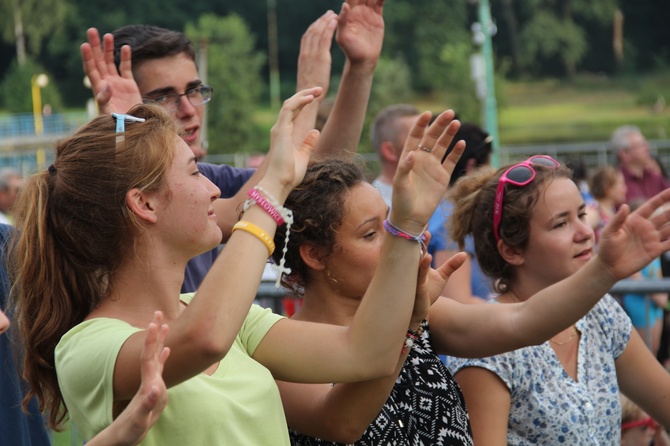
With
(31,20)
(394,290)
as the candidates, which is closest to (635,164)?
(394,290)

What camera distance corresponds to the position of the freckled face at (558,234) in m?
A: 3.15

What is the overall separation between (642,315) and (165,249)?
3998 mm

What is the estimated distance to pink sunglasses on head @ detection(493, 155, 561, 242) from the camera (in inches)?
126

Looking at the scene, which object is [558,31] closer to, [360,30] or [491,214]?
[360,30]

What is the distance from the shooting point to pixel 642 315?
5668 mm

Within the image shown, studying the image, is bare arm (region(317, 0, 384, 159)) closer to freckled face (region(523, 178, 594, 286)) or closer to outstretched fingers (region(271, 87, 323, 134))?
freckled face (region(523, 178, 594, 286))

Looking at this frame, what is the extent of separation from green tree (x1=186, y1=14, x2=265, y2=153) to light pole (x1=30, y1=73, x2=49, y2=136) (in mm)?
6916

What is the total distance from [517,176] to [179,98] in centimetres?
127

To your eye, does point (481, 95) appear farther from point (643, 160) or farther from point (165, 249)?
point (165, 249)

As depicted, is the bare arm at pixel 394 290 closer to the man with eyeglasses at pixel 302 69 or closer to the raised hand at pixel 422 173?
the raised hand at pixel 422 173

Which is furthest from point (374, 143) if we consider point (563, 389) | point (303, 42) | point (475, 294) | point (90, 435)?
point (90, 435)

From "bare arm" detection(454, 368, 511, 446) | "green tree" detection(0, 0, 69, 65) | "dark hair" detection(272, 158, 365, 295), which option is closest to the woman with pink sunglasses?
"bare arm" detection(454, 368, 511, 446)

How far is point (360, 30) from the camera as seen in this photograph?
3574mm

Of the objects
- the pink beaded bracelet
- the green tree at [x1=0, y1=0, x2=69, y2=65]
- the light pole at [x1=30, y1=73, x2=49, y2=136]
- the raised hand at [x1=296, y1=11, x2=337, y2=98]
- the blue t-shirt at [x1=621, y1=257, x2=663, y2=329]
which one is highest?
the raised hand at [x1=296, y1=11, x2=337, y2=98]
